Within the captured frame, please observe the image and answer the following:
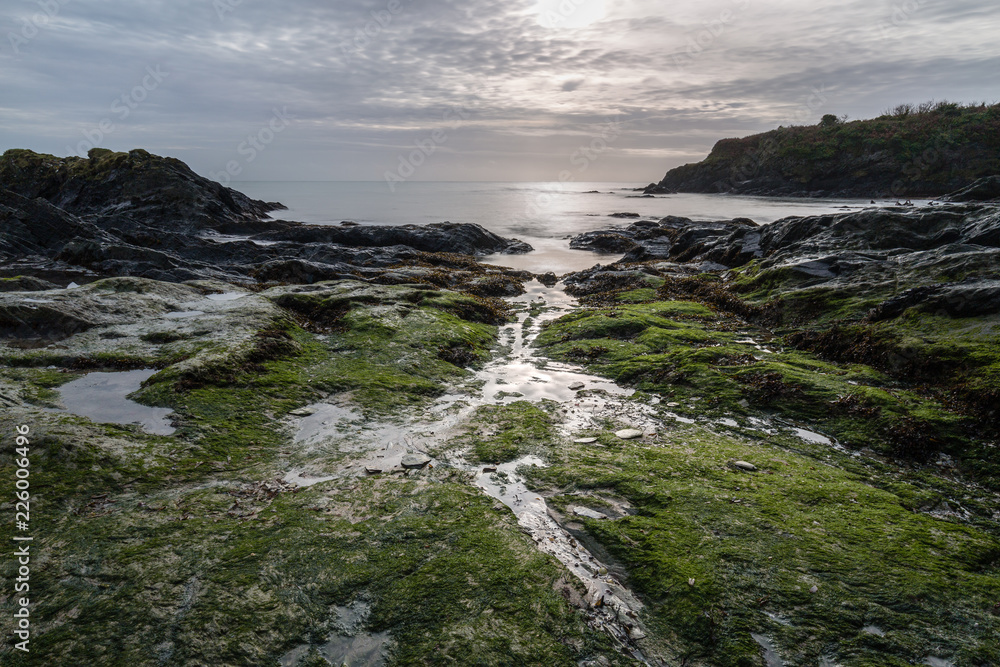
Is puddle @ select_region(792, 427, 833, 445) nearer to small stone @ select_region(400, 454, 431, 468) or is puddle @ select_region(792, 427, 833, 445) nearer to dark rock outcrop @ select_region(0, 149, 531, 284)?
small stone @ select_region(400, 454, 431, 468)

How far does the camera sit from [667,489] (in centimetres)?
714

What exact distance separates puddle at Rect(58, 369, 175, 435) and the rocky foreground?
0.11 m

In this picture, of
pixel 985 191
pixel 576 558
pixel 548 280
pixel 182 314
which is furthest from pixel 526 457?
pixel 985 191

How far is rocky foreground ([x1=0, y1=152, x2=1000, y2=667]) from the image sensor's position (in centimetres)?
477

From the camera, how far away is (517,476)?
789 centimetres

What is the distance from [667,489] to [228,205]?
216ft

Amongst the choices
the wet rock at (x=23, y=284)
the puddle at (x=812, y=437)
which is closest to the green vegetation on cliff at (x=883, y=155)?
the puddle at (x=812, y=437)

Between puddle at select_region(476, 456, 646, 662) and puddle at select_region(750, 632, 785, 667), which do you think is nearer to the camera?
puddle at select_region(750, 632, 785, 667)

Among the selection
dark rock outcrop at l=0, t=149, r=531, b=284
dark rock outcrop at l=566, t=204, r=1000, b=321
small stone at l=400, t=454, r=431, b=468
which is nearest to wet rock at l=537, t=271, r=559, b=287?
dark rock outcrop at l=566, t=204, r=1000, b=321

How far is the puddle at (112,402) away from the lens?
28.2 ft

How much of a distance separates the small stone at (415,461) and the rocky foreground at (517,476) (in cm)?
7

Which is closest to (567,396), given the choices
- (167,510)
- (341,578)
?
(341,578)

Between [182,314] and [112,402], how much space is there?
7.08m

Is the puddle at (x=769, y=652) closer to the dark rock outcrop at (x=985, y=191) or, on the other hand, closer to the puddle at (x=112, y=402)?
the puddle at (x=112, y=402)
